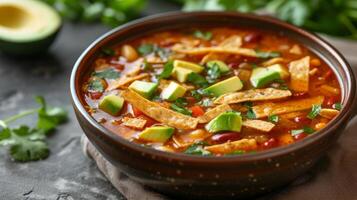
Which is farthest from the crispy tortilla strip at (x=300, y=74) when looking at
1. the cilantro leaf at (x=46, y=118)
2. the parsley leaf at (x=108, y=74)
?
the cilantro leaf at (x=46, y=118)

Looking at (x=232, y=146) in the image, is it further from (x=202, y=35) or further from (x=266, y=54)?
(x=202, y=35)

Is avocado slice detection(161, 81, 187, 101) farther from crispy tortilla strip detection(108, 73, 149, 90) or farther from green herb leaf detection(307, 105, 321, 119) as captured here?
green herb leaf detection(307, 105, 321, 119)

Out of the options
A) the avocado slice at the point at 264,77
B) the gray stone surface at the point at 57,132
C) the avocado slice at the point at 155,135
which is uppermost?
the avocado slice at the point at 264,77

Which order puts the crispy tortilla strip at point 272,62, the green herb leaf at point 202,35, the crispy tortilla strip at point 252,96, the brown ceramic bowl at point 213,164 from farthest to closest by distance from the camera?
the green herb leaf at point 202,35 → the crispy tortilla strip at point 272,62 → the crispy tortilla strip at point 252,96 → the brown ceramic bowl at point 213,164

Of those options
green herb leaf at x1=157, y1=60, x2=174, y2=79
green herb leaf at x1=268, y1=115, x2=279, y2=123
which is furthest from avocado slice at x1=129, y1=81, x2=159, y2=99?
green herb leaf at x1=268, y1=115, x2=279, y2=123

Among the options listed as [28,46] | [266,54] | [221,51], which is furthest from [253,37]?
[28,46]

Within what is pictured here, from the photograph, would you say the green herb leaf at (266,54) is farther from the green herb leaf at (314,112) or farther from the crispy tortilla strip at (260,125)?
the crispy tortilla strip at (260,125)
